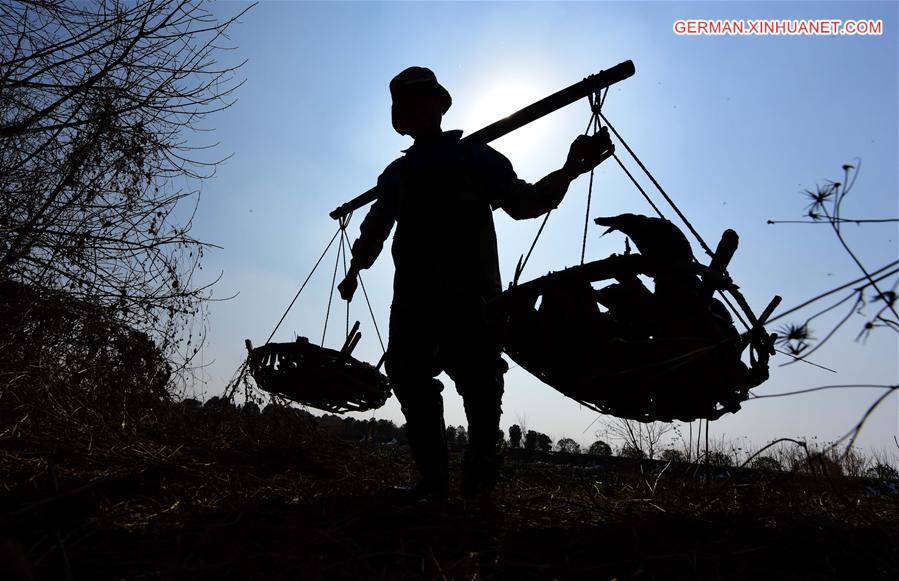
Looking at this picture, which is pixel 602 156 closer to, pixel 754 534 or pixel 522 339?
pixel 522 339

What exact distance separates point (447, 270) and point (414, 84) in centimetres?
102

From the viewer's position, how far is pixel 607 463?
6441 mm

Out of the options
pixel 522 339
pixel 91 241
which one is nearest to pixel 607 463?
pixel 522 339

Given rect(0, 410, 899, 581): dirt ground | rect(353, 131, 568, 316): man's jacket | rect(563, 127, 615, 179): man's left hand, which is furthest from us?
rect(353, 131, 568, 316): man's jacket

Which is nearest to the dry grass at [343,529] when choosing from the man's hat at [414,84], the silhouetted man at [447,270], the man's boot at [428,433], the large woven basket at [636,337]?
the man's boot at [428,433]

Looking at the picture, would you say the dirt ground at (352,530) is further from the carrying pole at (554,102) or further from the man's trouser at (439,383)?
the carrying pole at (554,102)

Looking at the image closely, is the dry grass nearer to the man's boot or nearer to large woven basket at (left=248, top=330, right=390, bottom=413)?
the man's boot

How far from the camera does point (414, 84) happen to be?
9.64 ft

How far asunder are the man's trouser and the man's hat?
114 centimetres

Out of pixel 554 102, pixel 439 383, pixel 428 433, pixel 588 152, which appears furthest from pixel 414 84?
pixel 428 433

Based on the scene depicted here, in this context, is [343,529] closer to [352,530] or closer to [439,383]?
[352,530]

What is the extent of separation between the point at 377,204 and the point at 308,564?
6.88ft

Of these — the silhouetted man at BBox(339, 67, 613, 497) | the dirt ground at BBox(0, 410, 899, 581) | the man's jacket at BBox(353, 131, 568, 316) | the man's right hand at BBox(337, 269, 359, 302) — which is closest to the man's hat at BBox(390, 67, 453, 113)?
the silhouetted man at BBox(339, 67, 613, 497)

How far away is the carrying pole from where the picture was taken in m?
2.71
